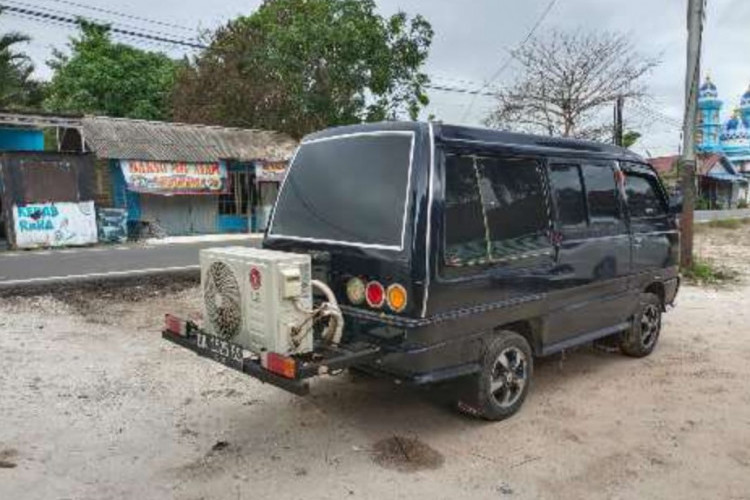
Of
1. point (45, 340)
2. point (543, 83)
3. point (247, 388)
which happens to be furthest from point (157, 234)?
point (247, 388)

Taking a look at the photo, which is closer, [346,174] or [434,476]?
[434,476]

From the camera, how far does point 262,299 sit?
4.34 m

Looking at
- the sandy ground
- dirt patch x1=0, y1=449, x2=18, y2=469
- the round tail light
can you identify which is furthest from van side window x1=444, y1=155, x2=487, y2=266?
dirt patch x1=0, y1=449, x2=18, y2=469

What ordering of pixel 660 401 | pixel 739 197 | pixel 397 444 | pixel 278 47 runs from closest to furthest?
1. pixel 397 444
2. pixel 660 401
3. pixel 278 47
4. pixel 739 197

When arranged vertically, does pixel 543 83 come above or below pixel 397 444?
above

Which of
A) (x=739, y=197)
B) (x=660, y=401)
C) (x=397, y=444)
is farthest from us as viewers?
(x=739, y=197)

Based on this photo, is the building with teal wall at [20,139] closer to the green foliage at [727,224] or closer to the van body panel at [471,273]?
the van body panel at [471,273]

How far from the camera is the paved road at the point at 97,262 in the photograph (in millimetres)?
12164

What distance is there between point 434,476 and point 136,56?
33595 millimetres

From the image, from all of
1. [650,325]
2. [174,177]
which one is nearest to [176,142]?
[174,177]

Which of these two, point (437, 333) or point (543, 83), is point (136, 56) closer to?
point (543, 83)

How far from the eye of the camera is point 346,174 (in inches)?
192

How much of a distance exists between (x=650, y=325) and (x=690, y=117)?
23.5 ft

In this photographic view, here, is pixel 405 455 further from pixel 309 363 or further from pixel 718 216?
pixel 718 216
